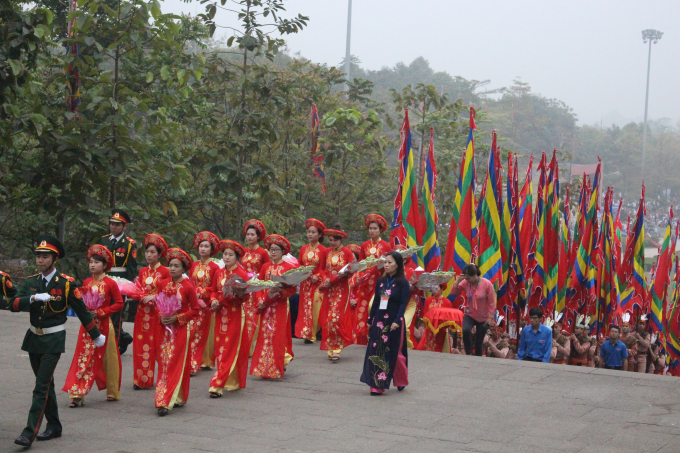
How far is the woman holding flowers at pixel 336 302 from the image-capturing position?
9297 mm

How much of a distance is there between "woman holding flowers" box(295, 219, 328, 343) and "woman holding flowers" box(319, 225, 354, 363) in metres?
0.11

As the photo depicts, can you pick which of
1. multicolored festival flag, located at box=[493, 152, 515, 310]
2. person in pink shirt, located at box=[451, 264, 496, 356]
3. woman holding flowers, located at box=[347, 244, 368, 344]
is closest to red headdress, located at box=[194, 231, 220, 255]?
woman holding flowers, located at box=[347, 244, 368, 344]

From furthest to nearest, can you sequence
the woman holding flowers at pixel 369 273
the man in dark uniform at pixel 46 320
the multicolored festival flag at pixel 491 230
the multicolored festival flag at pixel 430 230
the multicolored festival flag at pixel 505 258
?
the multicolored festival flag at pixel 430 230, the multicolored festival flag at pixel 505 258, the multicolored festival flag at pixel 491 230, the woman holding flowers at pixel 369 273, the man in dark uniform at pixel 46 320

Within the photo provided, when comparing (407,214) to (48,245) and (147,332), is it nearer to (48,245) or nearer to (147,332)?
(147,332)

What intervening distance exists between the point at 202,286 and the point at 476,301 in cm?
375

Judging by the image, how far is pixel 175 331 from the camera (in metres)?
6.97

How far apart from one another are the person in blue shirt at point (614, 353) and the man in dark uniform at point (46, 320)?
758cm

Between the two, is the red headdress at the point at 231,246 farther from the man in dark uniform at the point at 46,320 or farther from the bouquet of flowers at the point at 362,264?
the man in dark uniform at the point at 46,320

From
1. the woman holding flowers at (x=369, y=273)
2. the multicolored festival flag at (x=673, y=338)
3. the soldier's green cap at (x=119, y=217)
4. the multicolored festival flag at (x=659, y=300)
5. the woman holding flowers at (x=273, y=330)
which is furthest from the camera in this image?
the multicolored festival flag at (x=659, y=300)

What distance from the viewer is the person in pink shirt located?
32.9 ft

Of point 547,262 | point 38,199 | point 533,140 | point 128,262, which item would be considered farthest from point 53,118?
point 533,140

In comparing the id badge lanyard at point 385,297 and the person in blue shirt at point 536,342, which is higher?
the id badge lanyard at point 385,297

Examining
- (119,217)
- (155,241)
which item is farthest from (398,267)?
(119,217)

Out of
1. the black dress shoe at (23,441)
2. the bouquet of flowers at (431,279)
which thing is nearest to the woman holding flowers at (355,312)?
the bouquet of flowers at (431,279)
